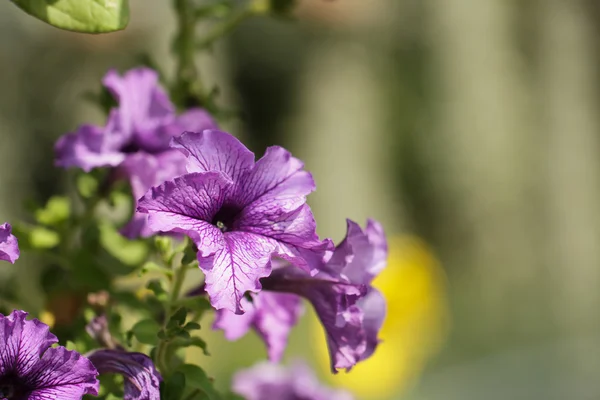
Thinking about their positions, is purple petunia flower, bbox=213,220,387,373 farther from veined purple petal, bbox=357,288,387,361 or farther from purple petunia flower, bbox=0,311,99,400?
purple petunia flower, bbox=0,311,99,400

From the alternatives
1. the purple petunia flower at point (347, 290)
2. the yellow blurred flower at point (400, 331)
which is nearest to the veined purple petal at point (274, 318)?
the purple petunia flower at point (347, 290)

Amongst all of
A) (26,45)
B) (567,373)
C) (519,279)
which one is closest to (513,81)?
(519,279)

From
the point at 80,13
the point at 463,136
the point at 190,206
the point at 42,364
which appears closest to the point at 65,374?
the point at 42,364

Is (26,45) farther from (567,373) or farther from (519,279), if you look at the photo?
(519,279)

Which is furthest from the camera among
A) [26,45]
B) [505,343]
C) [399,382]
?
[505,343]

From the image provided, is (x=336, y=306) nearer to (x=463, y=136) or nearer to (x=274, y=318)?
(x=274, y=318)

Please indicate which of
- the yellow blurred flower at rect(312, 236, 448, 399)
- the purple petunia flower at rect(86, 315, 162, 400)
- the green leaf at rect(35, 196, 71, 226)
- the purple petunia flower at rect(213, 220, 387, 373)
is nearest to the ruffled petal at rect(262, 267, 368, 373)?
the purple petunia flower at rect(213, 220, 387, 373)
